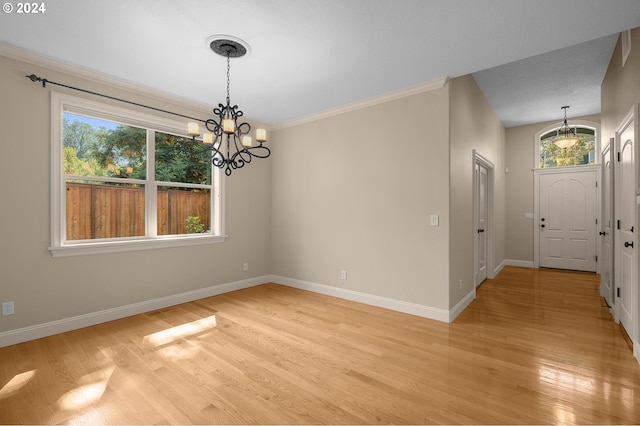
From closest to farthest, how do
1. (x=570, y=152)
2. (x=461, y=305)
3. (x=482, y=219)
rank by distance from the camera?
(x=461, y=305), (x=482, y=219), (x=570, y=152)

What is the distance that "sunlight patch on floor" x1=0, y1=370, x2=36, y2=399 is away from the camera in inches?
85.7

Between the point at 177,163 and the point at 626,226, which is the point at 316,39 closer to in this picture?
the point at 177,163

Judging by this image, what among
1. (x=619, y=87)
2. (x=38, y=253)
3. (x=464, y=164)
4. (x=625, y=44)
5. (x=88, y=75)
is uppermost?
(x=625, y=44)

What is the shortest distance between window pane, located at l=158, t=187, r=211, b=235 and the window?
22.9 feet

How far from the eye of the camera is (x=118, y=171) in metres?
3.76

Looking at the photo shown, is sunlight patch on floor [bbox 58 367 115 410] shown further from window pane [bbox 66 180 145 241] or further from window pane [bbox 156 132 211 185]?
window pane [bbox 156 132 211 185]

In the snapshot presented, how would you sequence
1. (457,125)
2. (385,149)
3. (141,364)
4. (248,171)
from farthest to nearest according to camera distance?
(248,171) < (385,149) < (457,125) < (141,364)

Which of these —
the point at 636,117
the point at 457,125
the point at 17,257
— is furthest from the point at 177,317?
the point at 636,117

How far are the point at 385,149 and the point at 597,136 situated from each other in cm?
525

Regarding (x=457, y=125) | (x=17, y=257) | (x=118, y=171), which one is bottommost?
(x=17, y=257)

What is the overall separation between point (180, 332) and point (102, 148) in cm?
232

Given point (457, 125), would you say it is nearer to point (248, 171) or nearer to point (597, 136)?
point (248, 171)

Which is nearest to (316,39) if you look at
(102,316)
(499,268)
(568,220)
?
(102,316)

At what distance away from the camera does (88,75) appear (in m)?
3.38
